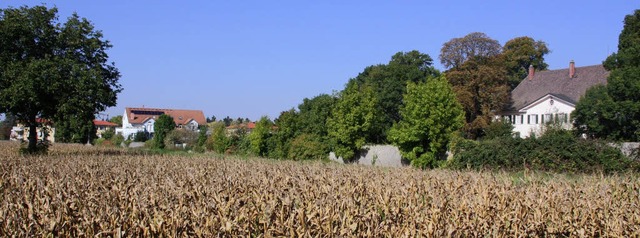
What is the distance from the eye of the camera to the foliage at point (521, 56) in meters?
61.2

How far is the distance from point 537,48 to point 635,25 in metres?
23.6

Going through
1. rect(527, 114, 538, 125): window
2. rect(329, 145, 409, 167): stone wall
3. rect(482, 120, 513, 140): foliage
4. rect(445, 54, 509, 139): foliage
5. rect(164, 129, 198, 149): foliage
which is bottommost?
rect(329, 145, 409, 167): stone wall

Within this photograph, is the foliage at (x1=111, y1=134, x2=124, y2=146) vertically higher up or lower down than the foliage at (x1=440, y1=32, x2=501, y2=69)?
lower down

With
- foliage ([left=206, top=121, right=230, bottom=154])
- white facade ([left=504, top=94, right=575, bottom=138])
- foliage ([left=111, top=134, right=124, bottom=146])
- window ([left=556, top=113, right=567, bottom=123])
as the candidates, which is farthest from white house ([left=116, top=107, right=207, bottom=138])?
window ([left=556, top=113, right=567, bottom=123])

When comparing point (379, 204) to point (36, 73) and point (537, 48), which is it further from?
point (537, 48)

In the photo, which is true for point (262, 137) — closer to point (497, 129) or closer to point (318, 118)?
point (318, 118)

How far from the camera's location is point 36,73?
24.2m

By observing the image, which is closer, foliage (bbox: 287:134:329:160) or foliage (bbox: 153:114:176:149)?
foliage (bbox: 287:134:329:160)

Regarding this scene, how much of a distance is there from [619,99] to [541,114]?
15915mm

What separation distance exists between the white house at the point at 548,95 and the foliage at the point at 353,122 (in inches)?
658

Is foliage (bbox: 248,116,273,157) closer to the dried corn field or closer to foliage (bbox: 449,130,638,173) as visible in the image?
foliage (bbox: 449,130,638,173)

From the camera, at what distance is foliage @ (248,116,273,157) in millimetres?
46000

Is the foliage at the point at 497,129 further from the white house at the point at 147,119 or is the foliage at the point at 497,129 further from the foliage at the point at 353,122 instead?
the white house at the point at 147,119

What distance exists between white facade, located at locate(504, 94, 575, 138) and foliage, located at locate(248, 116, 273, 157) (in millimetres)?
20925
